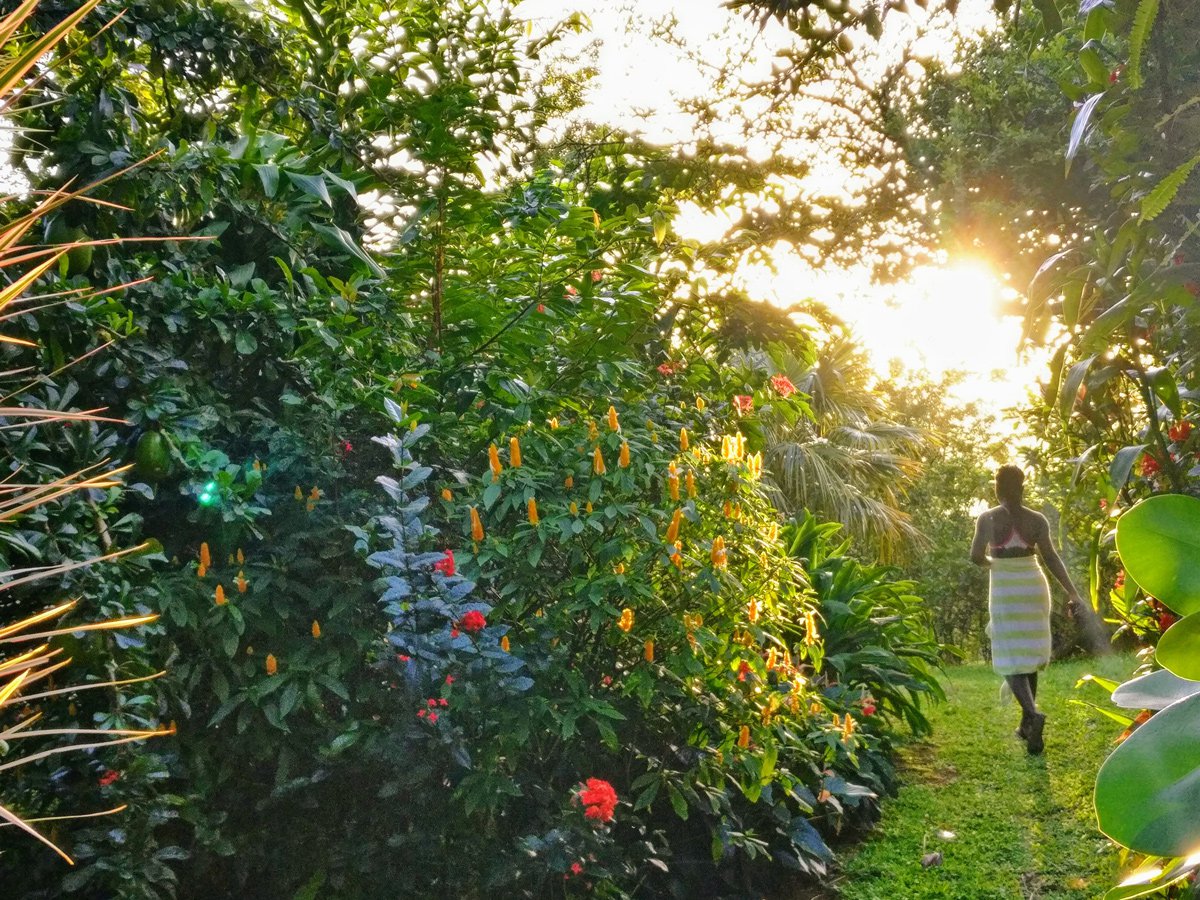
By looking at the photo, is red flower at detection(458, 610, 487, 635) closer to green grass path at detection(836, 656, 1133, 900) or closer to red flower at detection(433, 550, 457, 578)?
red flower at detection(433, 550, 457, 578)

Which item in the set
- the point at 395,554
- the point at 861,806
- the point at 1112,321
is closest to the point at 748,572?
the point at 395,554

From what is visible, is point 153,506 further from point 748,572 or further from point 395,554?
point 748,572

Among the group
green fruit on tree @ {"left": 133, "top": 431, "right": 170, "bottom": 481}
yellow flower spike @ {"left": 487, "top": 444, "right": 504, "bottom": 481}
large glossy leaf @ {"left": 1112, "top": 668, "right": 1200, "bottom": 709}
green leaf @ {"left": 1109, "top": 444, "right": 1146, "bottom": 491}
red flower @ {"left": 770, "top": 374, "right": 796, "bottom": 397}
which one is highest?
red flower @ {"left": 770, "top": 374, "right": 796, "bottom": 397}

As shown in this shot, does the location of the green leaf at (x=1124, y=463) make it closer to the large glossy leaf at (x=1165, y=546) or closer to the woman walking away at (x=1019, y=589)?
the large glossy leaf at (x=1165, y=546)

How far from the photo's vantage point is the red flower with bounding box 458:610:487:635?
2.45m

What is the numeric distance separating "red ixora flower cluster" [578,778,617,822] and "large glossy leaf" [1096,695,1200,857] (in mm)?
2362

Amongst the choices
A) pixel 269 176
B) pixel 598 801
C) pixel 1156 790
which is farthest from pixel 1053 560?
pixel 1156 790

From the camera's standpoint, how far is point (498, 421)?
9.73 ft

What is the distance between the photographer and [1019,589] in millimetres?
5430

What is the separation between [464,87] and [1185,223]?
2186 millimetres

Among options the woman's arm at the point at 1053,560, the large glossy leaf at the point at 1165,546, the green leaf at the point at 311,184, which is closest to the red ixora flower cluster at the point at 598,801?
the green leaf at the point at 311,184

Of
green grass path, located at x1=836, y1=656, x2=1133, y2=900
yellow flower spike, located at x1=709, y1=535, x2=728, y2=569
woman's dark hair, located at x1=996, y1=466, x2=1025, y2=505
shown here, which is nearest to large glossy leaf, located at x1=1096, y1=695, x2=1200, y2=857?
yellow flower spike, located at x1=709, y1=535, x2=728, y2=569

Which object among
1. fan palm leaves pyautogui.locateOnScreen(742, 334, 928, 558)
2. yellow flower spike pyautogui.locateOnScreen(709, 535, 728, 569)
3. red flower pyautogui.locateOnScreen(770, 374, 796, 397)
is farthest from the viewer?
fan palm leaves pyautogui.locateOnScreen(742, 334, 928, 558)

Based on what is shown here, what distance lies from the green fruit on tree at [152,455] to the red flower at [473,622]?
820mm
